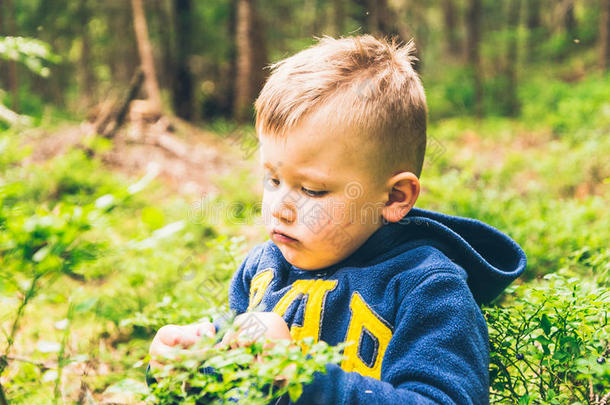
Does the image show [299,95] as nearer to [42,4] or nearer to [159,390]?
[159,390]

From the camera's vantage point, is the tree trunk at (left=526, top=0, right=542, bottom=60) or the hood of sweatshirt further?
the tree trunk at (left=526, top=0, right=542, bottom=60)

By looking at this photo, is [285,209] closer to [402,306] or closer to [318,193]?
[318,193]

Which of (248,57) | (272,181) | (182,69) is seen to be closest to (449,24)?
(182,69)

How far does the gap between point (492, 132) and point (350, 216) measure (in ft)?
33.3

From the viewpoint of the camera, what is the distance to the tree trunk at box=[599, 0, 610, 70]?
468 inches

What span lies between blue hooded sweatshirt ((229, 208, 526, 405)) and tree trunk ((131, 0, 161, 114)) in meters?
8.12

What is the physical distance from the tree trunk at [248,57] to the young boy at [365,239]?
33.2 ft

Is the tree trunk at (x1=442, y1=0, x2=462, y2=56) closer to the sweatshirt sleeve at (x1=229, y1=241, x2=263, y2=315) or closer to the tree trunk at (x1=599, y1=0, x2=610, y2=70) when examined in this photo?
the tree trunk at (x1=599, y1=0, x2=610, y2=70)

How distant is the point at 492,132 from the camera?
35.7 feet

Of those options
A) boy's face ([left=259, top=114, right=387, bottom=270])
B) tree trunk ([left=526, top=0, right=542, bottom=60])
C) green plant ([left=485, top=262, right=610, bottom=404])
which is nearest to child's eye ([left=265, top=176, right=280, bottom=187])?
boy's face ([left=259, top=114, right=387, bottom=270])

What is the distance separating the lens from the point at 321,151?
65.2 inches

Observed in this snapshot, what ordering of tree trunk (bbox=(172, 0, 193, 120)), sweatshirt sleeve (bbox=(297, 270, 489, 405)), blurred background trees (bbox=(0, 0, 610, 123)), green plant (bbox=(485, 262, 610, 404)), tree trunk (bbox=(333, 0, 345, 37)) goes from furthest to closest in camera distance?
tree trunk (bbox=(333, 0, 345, 37)) < tree trunk (bbox=(172, 0, 193, 120)) < blurred background trees (bbox=(0, 0, 610, 123)) < green plant (bbox=(485, 262, 610, 404)) < sweatshirt sleeve (bbox=(297, 270, 489, 405))

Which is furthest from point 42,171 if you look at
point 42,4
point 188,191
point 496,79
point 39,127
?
point 496,79

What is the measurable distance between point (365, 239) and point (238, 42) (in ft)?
34.9
